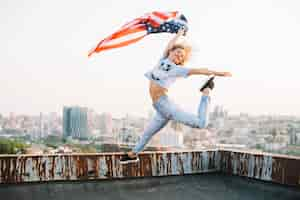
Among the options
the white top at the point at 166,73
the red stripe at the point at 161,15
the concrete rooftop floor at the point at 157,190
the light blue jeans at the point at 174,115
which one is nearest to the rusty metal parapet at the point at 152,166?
the concrete rooftop floor at the point at 157,190

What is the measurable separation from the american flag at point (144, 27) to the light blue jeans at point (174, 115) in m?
0.84

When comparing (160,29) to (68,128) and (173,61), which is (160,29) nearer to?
(173,61)

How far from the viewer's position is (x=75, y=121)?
260 inches

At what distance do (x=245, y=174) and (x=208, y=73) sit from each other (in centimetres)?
175

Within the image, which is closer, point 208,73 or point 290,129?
point 208,73

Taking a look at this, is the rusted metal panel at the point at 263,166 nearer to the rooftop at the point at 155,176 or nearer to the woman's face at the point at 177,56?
the rooftop at the point at 155,176

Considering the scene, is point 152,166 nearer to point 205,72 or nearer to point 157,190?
point 157,190

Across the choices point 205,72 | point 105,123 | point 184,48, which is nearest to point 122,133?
point 105,123

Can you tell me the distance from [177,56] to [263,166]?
6.11ft

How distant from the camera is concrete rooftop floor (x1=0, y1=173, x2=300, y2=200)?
3541 mm

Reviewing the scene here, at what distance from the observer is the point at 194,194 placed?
3695 mm

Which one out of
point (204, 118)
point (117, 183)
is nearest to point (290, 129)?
point (204, 118)

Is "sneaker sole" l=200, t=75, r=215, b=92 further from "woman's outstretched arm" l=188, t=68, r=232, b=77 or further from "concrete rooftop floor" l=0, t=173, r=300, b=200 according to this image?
"concrete rooftop floor" l=0, t=173, r=300, b=200

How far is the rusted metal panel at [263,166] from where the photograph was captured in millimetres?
4246
